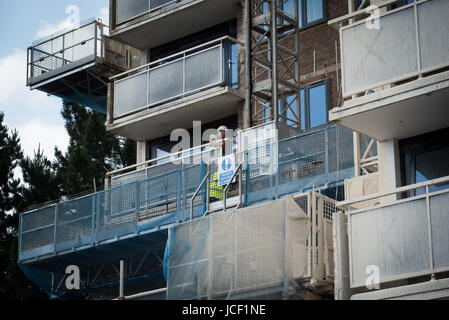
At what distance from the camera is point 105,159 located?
138 ft

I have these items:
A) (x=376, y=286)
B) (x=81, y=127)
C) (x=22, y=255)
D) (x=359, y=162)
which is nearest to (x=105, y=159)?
(x=81, y=127)

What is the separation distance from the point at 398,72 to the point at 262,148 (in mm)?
6989

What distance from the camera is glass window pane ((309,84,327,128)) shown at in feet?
89.2

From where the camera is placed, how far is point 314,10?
28141 mm

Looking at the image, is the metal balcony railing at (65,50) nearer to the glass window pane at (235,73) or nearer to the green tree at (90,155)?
the glass window pane at (235,73)

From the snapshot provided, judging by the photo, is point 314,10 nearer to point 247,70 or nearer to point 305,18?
point 305,18

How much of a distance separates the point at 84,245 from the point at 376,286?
1220 cm

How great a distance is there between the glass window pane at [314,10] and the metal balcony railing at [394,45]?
9811mm

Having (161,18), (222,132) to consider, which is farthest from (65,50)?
(222,132)

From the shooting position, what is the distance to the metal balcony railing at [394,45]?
664 inches

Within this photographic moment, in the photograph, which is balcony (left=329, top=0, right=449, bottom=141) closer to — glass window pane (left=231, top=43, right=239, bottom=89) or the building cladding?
the building cladding

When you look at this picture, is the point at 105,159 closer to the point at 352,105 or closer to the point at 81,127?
the point at 81,127

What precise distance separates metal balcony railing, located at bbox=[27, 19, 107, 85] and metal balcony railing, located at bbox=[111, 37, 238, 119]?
187 cm
